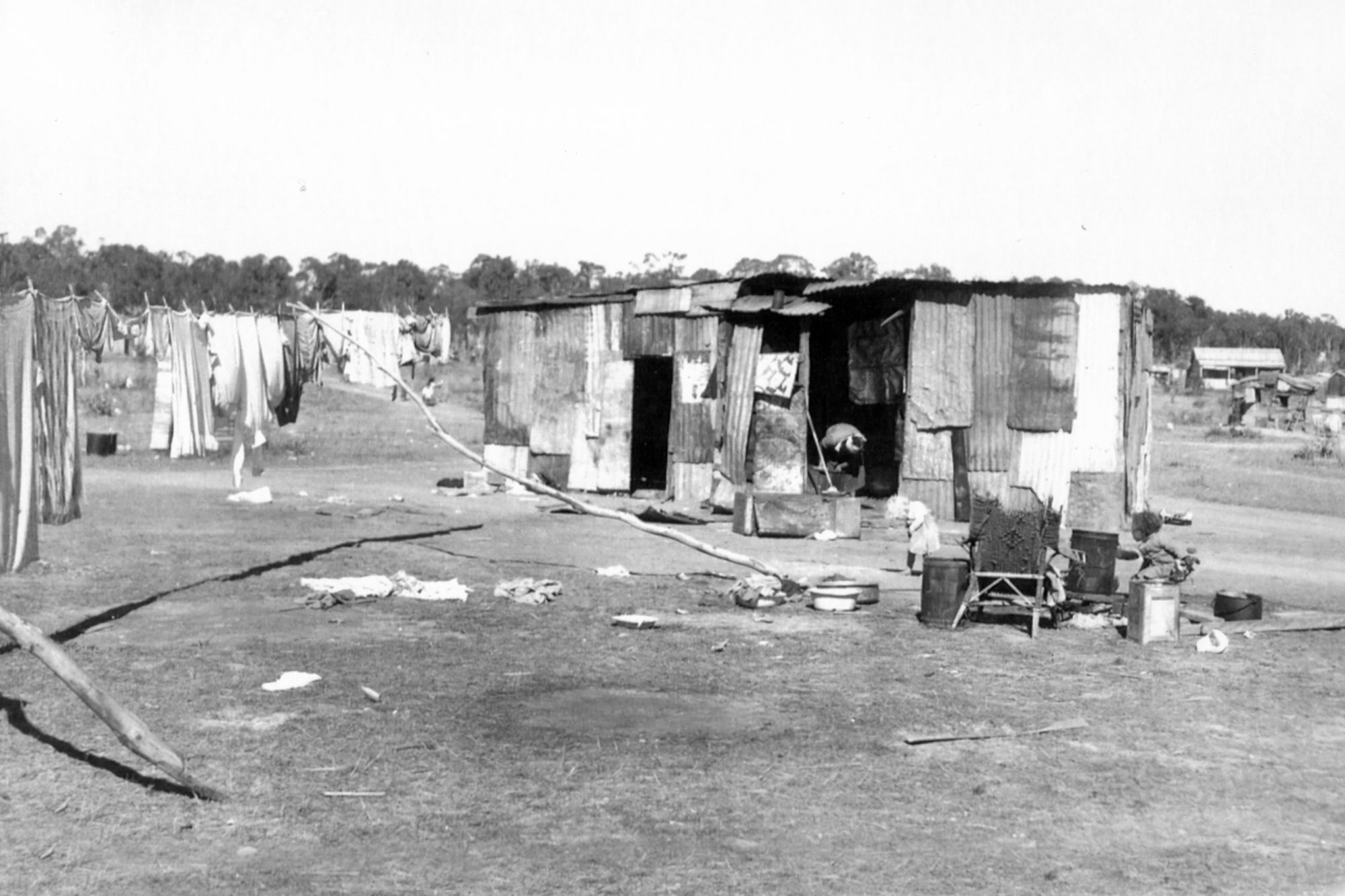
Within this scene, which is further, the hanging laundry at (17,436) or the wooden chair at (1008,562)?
the wooden chair at (1008,562)

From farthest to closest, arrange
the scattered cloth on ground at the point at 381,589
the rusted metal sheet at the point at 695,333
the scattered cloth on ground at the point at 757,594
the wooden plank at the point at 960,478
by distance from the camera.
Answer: the rusted metal sheet at the point at 695,333, the wooden plank at the point at 960,478, the scattered cloth on ground at the point at 757,594, the scattered cloth on ground at the point at 381,589

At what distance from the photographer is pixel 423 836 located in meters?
5.83

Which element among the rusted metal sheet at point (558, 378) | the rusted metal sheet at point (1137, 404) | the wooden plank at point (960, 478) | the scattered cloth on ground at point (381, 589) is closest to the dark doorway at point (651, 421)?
Result: the rusted metal sheet at point (558, 378)

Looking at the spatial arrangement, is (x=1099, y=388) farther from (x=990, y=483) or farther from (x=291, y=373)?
(x=291, y=373)

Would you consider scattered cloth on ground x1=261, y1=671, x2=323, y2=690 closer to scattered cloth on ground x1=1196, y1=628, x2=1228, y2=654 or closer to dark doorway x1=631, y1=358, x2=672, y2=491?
scattered cloth on ground x1=1196, y1=628, x2=1228, y2=654

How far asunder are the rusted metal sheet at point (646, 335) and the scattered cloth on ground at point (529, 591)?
934 cm

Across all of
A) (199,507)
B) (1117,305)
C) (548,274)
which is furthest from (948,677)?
(548,274)

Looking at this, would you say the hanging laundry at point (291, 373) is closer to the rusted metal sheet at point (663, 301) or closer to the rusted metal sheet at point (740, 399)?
the rusted metal sheet at point (663, 301)

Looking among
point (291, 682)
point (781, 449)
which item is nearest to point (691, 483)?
point (781, 449)

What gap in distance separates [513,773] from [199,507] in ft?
41.0

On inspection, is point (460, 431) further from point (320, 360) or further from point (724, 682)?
point (724, 682)

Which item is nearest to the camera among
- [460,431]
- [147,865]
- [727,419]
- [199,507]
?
[147,865]

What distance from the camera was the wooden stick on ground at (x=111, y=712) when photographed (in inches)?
239

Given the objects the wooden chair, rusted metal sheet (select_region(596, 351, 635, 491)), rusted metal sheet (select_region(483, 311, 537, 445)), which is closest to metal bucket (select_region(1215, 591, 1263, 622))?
the wooden chair
